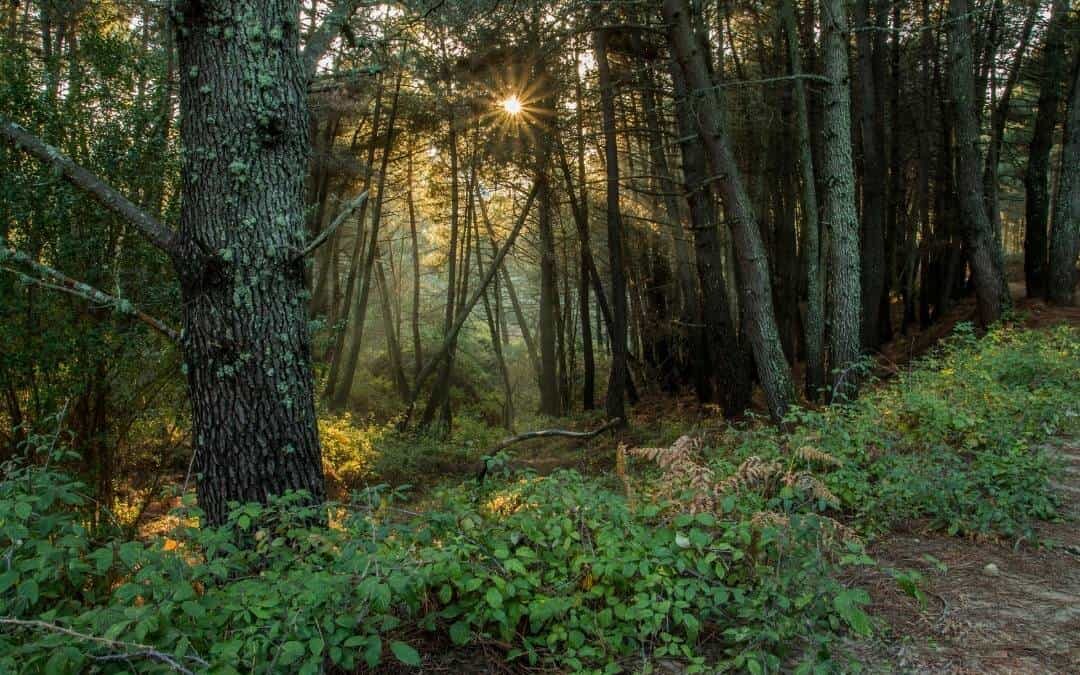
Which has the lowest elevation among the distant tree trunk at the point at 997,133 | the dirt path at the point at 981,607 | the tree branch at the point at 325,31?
the dirt path at the point at 981,607

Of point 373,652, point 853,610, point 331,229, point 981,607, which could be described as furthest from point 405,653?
point 981,607

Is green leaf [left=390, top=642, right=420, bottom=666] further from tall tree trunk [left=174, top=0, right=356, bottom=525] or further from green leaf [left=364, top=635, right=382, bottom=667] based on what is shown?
tall tree trunk [left=174, top=0, right=356, bottom=525]

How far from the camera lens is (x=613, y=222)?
470 inches

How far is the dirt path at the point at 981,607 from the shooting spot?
2600mm

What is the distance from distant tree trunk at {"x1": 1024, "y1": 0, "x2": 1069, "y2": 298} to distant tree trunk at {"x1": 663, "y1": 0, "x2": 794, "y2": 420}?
275 inches

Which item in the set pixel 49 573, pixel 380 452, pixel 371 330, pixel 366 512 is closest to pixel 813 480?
pixel 366 512

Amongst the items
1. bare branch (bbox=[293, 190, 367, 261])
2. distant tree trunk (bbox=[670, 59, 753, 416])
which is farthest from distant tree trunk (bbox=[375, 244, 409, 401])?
bare branch (bbox=[293, 190, 367, 261])

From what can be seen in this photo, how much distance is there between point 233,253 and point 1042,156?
14.0 m

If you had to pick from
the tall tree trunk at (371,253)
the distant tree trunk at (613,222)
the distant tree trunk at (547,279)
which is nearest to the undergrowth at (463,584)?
the distant tree trunk at (613,222)

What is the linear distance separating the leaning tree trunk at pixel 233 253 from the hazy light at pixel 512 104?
31.8 ft

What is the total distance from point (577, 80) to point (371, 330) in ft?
49.1

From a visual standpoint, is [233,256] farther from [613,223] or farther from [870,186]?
[870,186]

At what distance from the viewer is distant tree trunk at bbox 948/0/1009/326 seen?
1083 cm

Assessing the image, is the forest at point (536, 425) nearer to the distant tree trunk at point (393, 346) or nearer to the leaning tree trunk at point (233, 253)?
the leaning tree trunk at point (233, 253)
